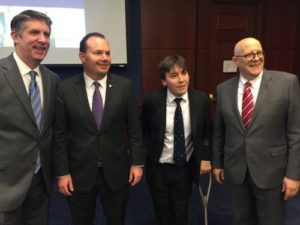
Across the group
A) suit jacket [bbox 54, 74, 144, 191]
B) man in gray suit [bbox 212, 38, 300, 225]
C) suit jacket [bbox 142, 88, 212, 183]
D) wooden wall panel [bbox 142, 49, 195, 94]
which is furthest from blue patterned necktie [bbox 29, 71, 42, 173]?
wooden wall panel [bbox 142, 49, 195, 94]

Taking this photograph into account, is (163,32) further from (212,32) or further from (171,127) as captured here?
(171,127)

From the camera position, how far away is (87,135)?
1703mm

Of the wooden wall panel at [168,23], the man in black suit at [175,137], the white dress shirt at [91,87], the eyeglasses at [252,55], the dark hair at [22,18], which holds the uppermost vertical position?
the wooden wall panel at [168,23]

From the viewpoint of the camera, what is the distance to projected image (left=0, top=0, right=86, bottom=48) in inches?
130

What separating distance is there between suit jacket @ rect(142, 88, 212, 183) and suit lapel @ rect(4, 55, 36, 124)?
2.60 feet

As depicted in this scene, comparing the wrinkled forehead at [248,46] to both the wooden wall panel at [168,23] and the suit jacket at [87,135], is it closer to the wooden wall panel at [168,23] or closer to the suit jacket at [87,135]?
the suit jacket at [87,135]

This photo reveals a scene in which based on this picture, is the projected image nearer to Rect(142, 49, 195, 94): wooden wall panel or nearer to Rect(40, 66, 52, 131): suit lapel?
Rect(142, 49, 195, 94): wooden wall panel

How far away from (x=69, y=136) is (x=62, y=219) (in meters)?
1.20

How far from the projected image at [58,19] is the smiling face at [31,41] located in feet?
6.54

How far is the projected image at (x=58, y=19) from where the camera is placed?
10.8 ft

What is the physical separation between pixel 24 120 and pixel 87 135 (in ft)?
1.19

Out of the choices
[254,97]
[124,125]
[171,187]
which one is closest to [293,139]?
[254,97]

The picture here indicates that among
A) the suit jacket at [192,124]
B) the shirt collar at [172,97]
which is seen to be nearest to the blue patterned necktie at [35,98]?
the suit jacket at [192,124]

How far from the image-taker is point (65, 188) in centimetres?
172
